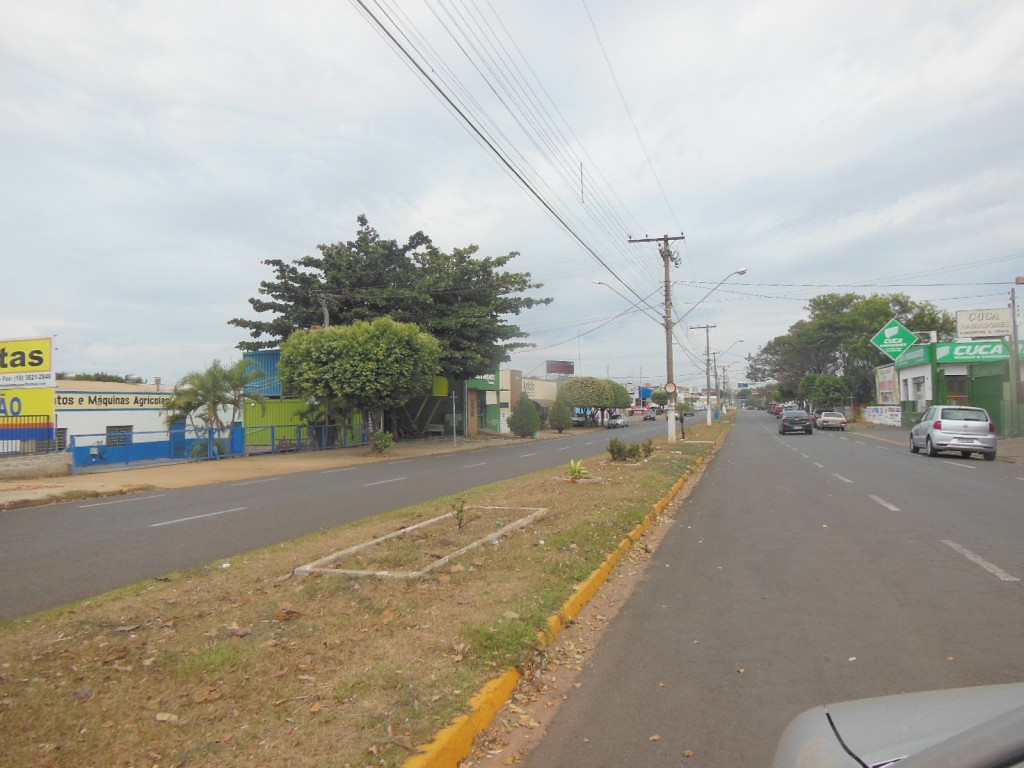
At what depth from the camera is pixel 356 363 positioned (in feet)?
90.8

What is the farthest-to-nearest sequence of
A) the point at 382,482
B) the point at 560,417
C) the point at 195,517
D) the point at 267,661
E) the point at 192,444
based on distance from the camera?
the point at 560,417
the point at 192,444
the point at 382,482
the point at 195,517
the point at 267,661

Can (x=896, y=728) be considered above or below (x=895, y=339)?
below

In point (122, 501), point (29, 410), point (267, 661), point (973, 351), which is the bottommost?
point (122, 501)

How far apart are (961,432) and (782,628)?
67.0 feet

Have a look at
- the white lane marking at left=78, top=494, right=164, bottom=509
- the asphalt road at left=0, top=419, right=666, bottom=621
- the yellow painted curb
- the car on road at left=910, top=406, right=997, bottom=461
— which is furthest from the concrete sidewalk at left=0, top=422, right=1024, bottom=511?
the yellow painted curb

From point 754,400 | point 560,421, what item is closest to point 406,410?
point 560,421

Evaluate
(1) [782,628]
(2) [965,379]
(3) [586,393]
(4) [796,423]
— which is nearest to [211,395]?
(1) [782,628]

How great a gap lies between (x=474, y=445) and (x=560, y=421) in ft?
70.8

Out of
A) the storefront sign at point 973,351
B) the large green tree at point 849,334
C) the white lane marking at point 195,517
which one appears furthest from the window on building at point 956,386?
the white lane marking at point 195,517

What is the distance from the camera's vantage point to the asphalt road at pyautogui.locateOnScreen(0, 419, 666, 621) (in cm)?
751

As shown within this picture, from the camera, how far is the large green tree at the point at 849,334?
6250 centimetres

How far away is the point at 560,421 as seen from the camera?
5891cm

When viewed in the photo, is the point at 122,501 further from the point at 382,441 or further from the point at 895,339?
the point at 895,339

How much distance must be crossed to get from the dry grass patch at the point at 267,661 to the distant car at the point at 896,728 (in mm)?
1880
